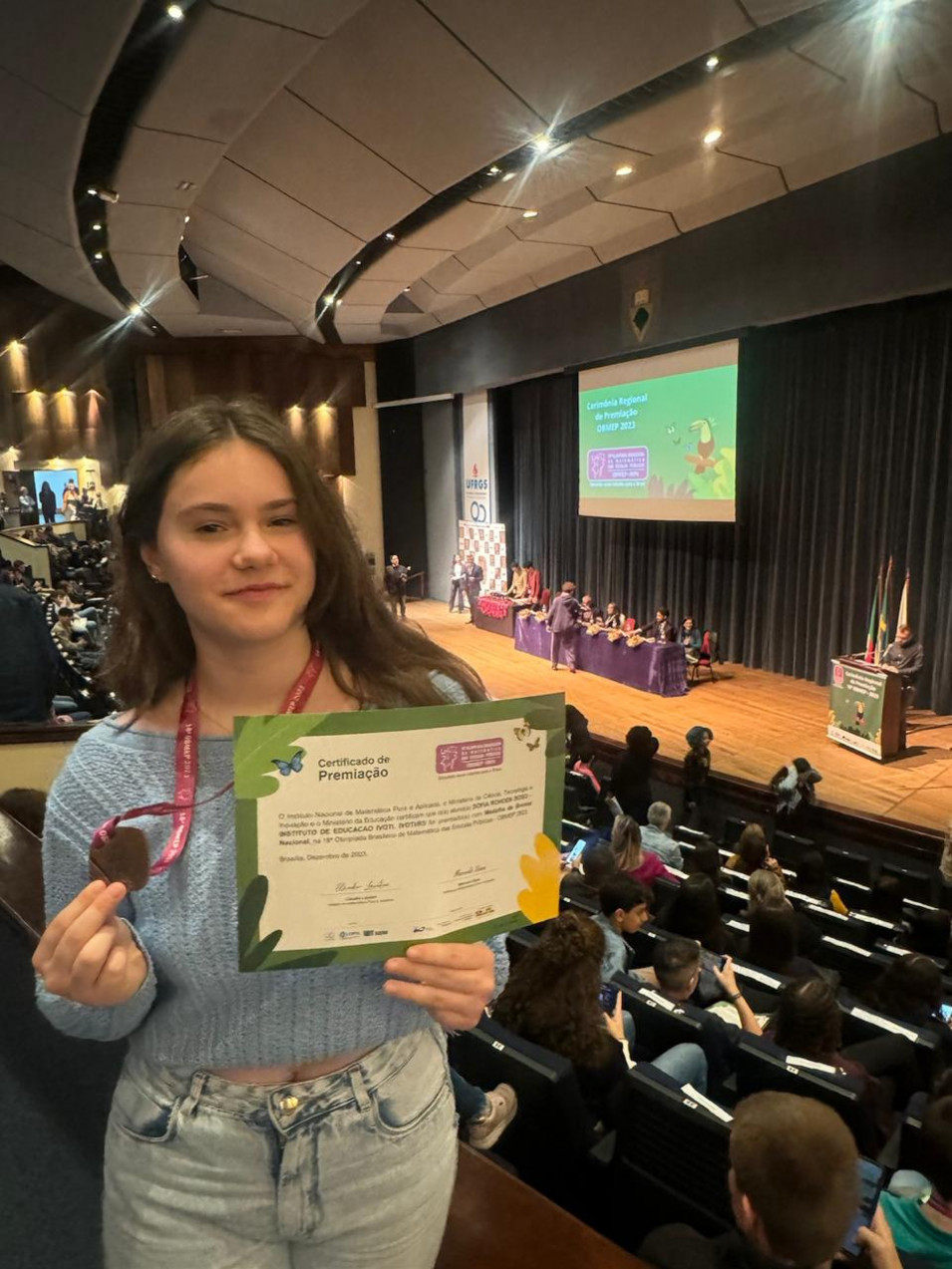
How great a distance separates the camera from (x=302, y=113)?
6168 millimetres

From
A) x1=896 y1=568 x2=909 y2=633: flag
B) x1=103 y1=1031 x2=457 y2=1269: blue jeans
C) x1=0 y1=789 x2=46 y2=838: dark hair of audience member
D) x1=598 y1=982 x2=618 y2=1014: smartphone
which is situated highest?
x1=103 y1=1031 x2=457 y2=1269: blue jeans

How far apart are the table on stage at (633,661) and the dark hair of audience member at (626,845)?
510 cm

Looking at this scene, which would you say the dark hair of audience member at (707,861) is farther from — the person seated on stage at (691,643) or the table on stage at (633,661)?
the person seated on stage at (691,643)

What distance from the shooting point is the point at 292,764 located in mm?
809

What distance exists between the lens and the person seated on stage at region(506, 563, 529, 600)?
12531mm

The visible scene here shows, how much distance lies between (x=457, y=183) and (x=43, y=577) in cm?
624

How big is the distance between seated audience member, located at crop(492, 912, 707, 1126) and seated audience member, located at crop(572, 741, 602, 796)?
10.6ft

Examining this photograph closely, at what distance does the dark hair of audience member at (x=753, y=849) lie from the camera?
4.32 metres

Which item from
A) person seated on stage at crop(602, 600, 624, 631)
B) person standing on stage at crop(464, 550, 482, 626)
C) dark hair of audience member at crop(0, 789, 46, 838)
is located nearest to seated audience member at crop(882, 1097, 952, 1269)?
dark hair of audience member at crop(0, 789, 46, 838)

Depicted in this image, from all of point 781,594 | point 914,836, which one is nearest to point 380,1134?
point 914,836

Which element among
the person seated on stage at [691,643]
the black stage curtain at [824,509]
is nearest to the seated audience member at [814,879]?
the black stage curtain at [824,509]

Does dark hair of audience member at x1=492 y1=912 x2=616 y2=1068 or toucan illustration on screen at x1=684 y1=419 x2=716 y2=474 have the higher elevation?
toucan illustration on screen at x1=684 y1=419 x2=716 y2=474

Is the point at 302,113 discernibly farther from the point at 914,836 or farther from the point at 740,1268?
the point at 740,1268

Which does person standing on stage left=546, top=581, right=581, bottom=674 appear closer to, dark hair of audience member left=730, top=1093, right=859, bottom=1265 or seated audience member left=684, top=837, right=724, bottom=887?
seated audience member left=684, top=837, right=724, bottom=887
